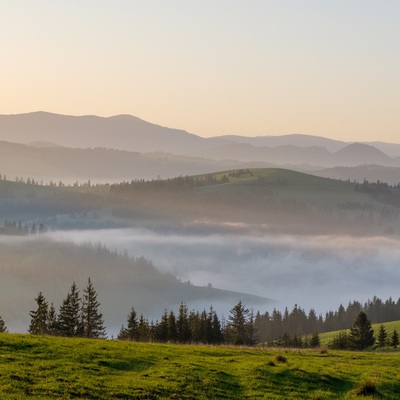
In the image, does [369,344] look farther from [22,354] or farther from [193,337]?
[22,354]

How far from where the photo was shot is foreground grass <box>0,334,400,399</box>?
3064cm

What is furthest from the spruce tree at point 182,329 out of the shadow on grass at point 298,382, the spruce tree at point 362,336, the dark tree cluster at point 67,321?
the shadow on grass at point 298,382

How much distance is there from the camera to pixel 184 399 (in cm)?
3080

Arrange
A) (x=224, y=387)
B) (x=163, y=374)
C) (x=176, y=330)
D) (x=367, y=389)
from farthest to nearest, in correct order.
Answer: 1. (x=176, y=330)
2. (x=163, y=374)
3. (x=367, y=389)
4. (x=224, y=387)

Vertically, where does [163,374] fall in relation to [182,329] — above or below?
below

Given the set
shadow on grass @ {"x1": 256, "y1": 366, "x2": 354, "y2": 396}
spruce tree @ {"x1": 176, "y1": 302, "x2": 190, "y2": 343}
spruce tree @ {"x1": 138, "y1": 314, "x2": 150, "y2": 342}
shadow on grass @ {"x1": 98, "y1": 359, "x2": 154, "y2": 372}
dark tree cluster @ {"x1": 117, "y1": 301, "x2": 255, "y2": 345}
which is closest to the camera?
shadow on grass @ {"x1": 256, "y1": 366, "x2": 354, "y2": 396}

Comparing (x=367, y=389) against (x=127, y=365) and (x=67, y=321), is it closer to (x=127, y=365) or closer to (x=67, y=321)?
(x=127, y=365)

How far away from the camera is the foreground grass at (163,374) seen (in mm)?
30641

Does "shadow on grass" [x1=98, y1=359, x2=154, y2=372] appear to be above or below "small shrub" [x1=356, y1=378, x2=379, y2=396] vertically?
above

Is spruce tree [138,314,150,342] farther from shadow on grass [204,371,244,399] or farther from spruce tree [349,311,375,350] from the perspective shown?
shadow on grass [204,371,244,399]

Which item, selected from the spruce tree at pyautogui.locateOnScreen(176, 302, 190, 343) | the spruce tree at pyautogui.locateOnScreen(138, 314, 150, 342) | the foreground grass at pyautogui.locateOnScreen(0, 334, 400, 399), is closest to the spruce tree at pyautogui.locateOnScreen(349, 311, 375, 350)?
the spruce tree at pyautogui.locateOnScreen(176, 302, 190, 343)

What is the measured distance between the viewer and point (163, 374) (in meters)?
36.2

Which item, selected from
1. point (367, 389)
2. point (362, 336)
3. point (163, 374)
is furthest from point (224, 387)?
point (362, 336)

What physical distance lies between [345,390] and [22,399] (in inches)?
819
